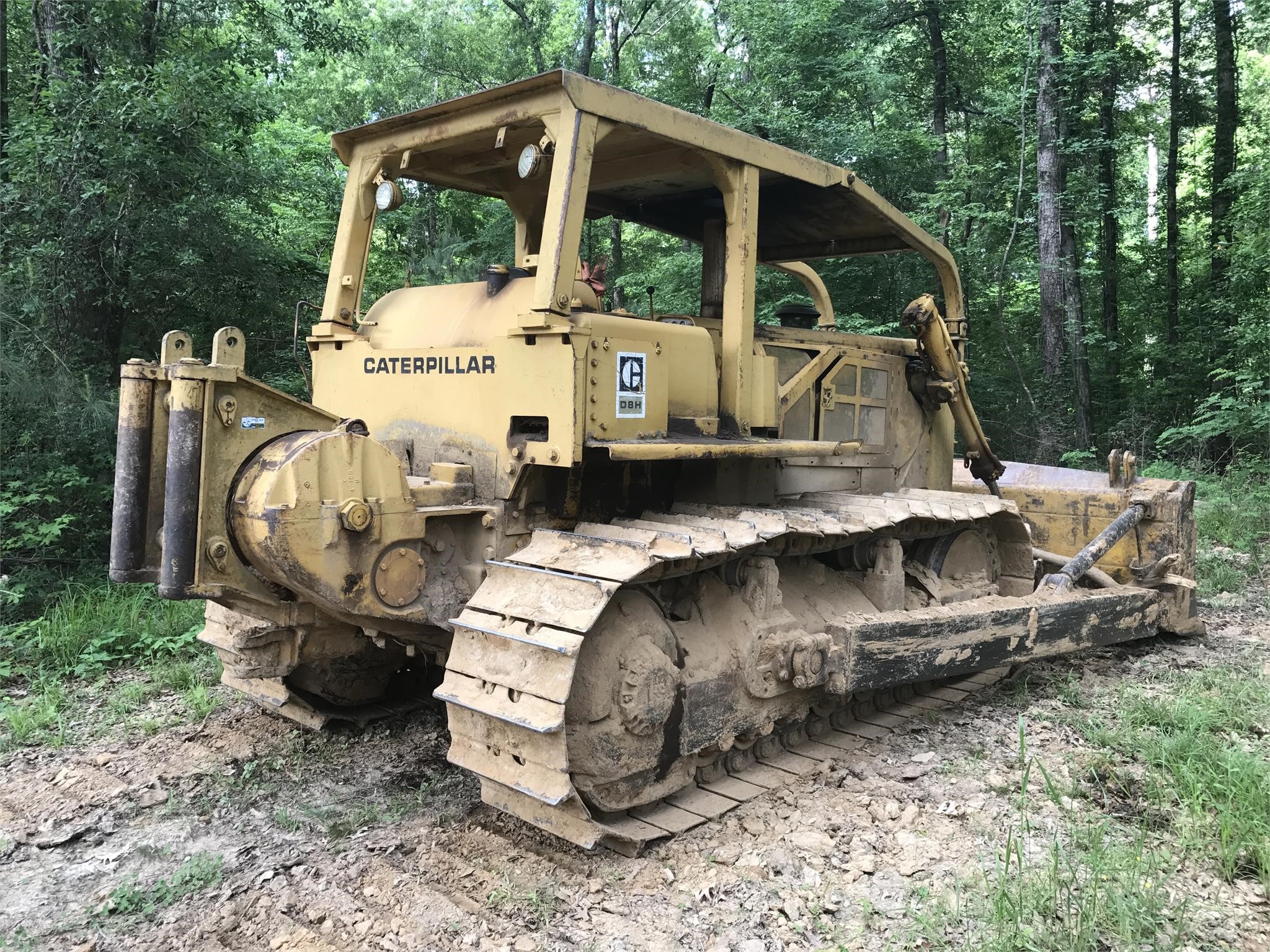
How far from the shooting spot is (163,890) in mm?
3385

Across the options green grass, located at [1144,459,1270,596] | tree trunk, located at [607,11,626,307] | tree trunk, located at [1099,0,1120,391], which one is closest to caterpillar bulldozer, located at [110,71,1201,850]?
green grass, located at [1144,459,1270,596]

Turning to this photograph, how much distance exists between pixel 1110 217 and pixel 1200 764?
16943mm

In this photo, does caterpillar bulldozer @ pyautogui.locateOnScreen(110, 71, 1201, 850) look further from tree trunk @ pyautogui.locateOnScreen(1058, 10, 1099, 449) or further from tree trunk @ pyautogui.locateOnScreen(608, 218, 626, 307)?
tree trunk @ pyautogui.locateOnScreen(608, 218, 626, 307)

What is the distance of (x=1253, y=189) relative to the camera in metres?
13.1

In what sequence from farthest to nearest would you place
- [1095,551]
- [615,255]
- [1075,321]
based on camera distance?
[615,255]
[1075,321]
[1095,551]

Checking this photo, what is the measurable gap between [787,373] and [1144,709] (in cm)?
252

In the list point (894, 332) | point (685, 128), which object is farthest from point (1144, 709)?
point (894, 332)

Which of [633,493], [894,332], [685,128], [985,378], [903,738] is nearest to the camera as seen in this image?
[685,128]

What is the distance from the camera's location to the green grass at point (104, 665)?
5.12m

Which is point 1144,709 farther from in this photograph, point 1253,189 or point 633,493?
point 1253,189

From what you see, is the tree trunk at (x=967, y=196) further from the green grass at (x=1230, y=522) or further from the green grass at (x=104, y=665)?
the green grass at (x=104, y=665)

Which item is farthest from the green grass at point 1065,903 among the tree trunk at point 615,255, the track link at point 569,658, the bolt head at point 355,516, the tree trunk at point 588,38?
the tree trunk at point 588,38

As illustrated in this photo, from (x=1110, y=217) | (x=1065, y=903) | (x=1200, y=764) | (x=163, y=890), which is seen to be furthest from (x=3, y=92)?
(x=1110, y=217)

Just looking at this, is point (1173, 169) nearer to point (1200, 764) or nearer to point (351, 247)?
point (1200, 764)
